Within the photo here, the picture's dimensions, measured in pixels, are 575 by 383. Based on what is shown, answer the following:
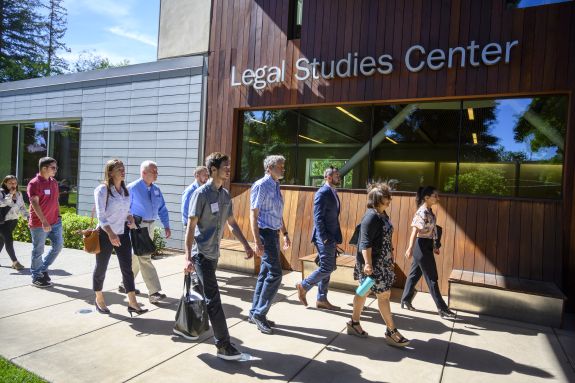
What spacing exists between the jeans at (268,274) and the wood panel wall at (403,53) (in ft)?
10.1

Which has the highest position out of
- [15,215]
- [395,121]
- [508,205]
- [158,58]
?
[158,58]

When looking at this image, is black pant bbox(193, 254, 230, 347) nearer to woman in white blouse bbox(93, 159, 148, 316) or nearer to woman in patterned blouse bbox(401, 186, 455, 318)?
woman in white blouse bbox(93, 159, 148, 316)

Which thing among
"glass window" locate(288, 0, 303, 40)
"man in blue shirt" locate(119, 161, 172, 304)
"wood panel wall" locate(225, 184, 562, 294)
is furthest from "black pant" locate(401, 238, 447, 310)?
"glass window" locate(288, 0, 303, 40)

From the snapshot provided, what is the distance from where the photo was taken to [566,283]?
5539 millimetres

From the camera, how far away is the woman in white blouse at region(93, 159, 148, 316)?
4.42 m

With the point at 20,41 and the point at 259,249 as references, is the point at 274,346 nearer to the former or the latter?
the point at 259,249

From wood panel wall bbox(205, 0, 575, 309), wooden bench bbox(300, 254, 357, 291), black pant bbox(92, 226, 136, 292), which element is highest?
wood panel wall bbox(205, 0, 575, 309)

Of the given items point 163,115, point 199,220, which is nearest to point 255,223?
point 199,220

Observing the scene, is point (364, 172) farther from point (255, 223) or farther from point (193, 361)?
point (193, 361)

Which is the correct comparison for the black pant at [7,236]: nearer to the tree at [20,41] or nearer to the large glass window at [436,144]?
the large glass window at [436,144]

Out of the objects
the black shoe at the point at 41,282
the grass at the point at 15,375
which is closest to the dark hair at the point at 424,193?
the grass at the point at 15,375

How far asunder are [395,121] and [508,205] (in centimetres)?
222

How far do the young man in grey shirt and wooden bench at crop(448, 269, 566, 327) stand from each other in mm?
3362

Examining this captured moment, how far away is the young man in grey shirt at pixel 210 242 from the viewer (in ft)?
11.6
